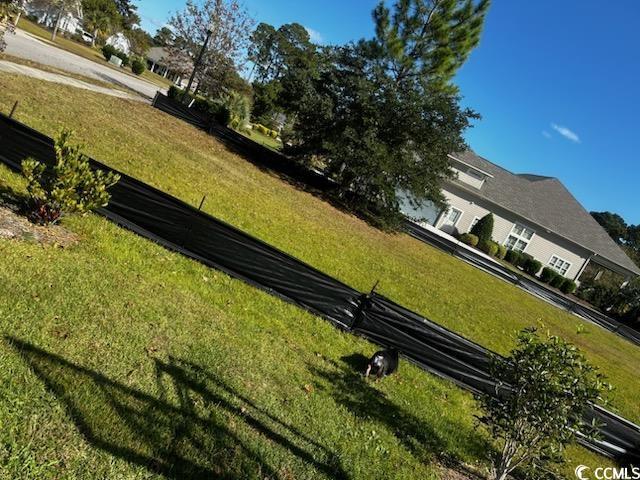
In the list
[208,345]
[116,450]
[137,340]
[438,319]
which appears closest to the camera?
[116,450]

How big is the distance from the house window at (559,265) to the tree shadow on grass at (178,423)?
3436cm

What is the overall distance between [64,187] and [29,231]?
2.79 feet

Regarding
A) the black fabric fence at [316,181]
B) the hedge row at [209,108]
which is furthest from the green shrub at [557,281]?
the hedge row at [209,108]

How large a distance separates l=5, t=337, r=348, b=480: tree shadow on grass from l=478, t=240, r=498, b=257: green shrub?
29.3m

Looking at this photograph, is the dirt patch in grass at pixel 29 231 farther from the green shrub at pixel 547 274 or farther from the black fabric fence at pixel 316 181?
the green shrub at pixel 547 274

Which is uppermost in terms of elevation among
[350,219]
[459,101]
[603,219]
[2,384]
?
[603,219]

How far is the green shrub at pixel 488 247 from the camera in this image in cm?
3123

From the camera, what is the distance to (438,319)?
11.8m

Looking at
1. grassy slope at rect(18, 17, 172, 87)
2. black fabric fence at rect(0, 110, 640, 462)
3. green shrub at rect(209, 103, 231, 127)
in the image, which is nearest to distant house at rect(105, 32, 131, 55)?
grassy slope at rect(18, 17, 172, 87)

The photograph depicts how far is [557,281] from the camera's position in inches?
1244

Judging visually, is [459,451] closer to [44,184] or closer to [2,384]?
[2,384]

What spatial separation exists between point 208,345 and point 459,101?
19056mm

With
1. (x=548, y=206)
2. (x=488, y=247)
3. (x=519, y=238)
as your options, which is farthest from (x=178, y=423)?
(x=548, y=206)

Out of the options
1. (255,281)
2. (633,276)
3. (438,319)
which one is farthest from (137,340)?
(633,276)
